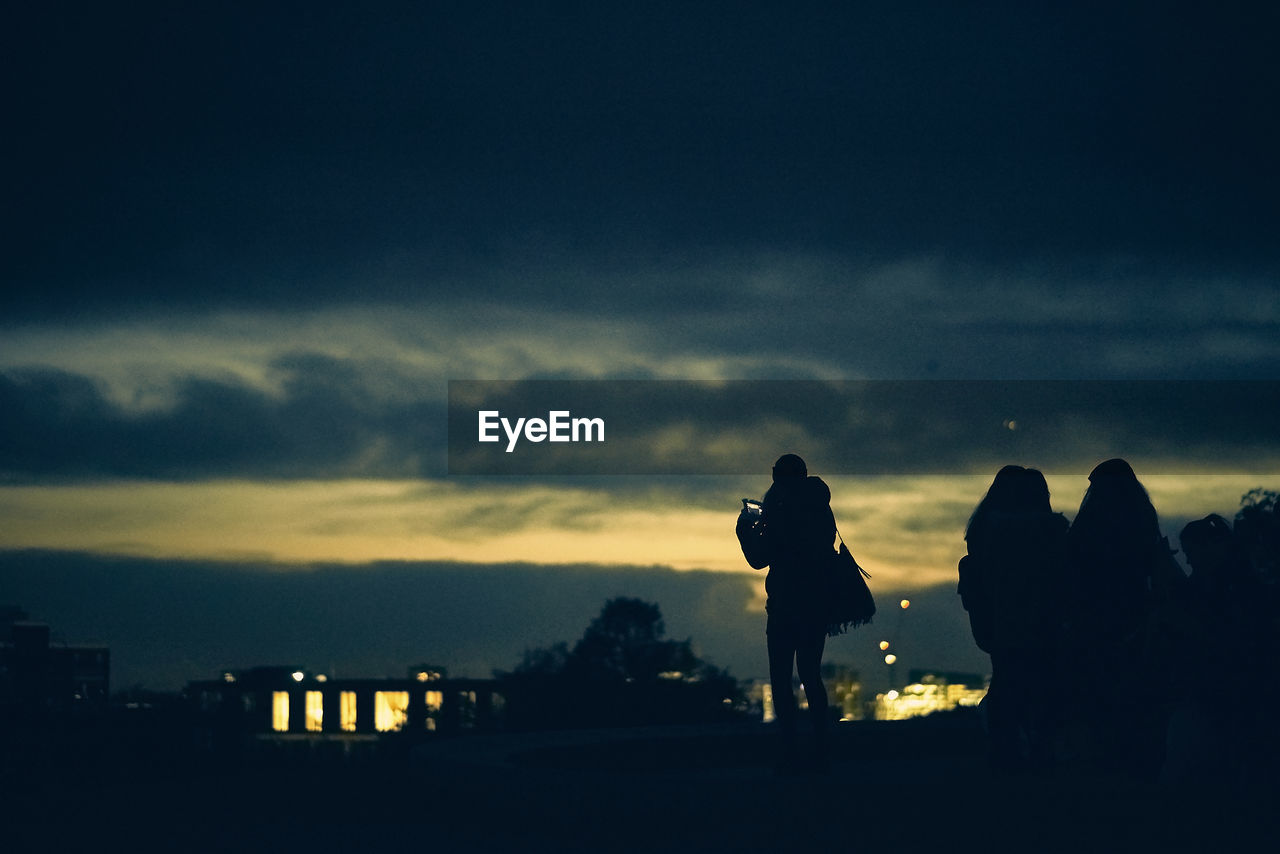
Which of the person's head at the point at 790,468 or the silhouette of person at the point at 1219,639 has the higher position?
the person's head at the point at 790,468

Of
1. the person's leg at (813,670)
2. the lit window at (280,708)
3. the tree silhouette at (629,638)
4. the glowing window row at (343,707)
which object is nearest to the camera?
the person's leg at (813,670)

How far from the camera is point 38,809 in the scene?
9594 mm

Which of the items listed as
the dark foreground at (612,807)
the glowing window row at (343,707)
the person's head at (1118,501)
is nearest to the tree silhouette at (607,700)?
the dark foreground at (612,807)

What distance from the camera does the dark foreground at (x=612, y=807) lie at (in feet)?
23.5

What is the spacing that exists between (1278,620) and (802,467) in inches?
106

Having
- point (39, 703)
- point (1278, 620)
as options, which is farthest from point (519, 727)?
point (1278, 620)

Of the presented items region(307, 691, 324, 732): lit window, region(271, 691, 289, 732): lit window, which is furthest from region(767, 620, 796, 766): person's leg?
region(307, 691, 324, 732): lit window

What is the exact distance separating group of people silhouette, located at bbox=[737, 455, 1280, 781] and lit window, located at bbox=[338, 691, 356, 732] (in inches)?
4560

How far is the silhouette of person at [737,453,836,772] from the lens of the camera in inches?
364

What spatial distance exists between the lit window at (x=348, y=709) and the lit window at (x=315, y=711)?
161 centimetres

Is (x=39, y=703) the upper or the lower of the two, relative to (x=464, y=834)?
upper

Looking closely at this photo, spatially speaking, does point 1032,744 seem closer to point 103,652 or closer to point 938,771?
point 938,771

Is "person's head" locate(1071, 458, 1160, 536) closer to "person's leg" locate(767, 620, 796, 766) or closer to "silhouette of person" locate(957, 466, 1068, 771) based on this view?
"silhouette of person" locate(957, 466, 1068, 771)

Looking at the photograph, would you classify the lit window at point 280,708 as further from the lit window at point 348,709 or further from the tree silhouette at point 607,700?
the tree silhouette at point 607,700
